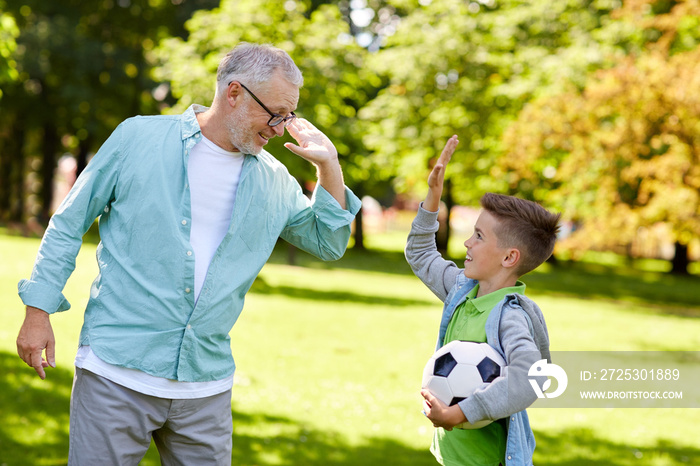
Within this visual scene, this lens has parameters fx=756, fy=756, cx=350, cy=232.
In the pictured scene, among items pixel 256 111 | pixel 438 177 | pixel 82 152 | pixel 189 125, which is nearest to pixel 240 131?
pixel 256 111

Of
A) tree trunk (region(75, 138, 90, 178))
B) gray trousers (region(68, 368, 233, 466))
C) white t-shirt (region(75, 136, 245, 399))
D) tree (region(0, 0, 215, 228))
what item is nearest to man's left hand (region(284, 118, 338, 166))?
white t-shirt (region(75, 136, 245, 399))

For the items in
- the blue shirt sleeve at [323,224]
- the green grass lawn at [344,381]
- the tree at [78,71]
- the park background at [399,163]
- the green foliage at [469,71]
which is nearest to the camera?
the blue shirt sleeve at [323,224]

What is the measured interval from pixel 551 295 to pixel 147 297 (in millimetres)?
18135

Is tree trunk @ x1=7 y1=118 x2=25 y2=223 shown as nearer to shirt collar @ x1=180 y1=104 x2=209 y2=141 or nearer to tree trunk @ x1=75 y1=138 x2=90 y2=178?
tree trunk @ x1=75 y1=138 x2=90 y2=178

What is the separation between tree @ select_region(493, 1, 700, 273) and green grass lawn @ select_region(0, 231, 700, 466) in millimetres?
2200

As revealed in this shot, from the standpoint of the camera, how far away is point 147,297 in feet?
9.44

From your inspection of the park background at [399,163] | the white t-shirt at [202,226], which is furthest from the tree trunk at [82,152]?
the white t-shirt at [202,226]

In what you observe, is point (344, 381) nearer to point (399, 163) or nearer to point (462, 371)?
point (462, 371)

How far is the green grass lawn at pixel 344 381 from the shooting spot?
5.97 meters

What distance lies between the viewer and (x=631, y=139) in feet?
53.3

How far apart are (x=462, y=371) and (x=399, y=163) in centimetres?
2476

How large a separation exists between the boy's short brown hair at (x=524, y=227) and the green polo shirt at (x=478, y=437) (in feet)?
0.48

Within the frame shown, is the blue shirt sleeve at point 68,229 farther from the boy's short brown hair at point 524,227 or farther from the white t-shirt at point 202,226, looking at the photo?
the boy's short brown hair at point 524,227

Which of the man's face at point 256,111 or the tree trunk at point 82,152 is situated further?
the tree trunk at point 82,152
